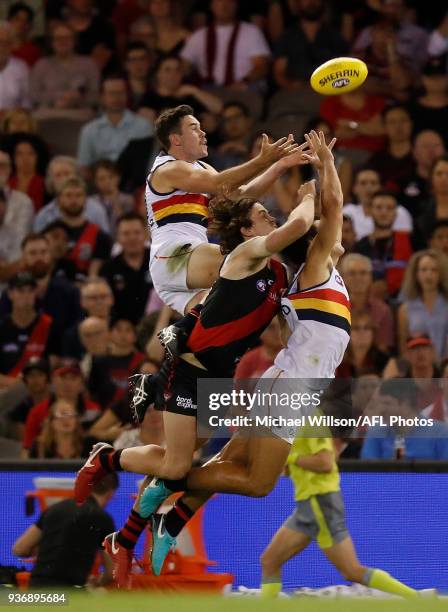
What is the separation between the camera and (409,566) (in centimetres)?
1277

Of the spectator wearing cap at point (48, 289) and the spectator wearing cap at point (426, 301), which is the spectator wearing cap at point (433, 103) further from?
the spectator wearing cap at point (48, 289)

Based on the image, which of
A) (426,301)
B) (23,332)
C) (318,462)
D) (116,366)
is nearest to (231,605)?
(318,462)

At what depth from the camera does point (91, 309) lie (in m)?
16.2

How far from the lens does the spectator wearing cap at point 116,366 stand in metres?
15.4

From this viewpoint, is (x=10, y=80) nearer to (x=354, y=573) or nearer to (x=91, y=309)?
(x=91, y=309)

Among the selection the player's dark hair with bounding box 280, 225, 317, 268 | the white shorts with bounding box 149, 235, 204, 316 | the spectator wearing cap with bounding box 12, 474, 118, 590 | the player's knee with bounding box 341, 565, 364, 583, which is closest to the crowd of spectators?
the spectator wearing cap with bounding box 12, 474, 118, 590

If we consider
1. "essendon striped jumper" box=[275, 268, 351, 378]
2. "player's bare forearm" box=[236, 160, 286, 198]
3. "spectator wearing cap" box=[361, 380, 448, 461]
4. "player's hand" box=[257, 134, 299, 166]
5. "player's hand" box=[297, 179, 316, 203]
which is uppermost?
"player's hand" box=[257, 134, 299, 166]

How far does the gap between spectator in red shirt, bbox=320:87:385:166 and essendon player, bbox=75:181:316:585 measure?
6.40 meters

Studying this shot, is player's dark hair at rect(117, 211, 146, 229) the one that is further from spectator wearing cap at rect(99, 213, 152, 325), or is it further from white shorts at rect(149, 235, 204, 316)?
white shorts at rect(149, 235, 204, 316)

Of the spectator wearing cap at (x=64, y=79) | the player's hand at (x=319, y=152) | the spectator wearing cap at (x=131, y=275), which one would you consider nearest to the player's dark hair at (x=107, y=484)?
the player's hand at (x=319, y=152)

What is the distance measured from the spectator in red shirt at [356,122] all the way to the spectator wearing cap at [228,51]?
1.18 m

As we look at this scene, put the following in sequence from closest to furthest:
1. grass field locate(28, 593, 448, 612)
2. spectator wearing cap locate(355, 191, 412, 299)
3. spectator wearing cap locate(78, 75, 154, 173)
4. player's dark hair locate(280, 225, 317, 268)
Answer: grass field locate(28, 593, 448, 612)
player's dark hair locate(280, 225, 317, 268)
spectator wearing cap locate(355, 191, 412, 299)
spectator wearing cap locate(78, 75, 154, 173)

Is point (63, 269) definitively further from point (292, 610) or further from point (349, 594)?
point (292, 610)

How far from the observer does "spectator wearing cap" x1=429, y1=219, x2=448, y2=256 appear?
1609 centimetres
